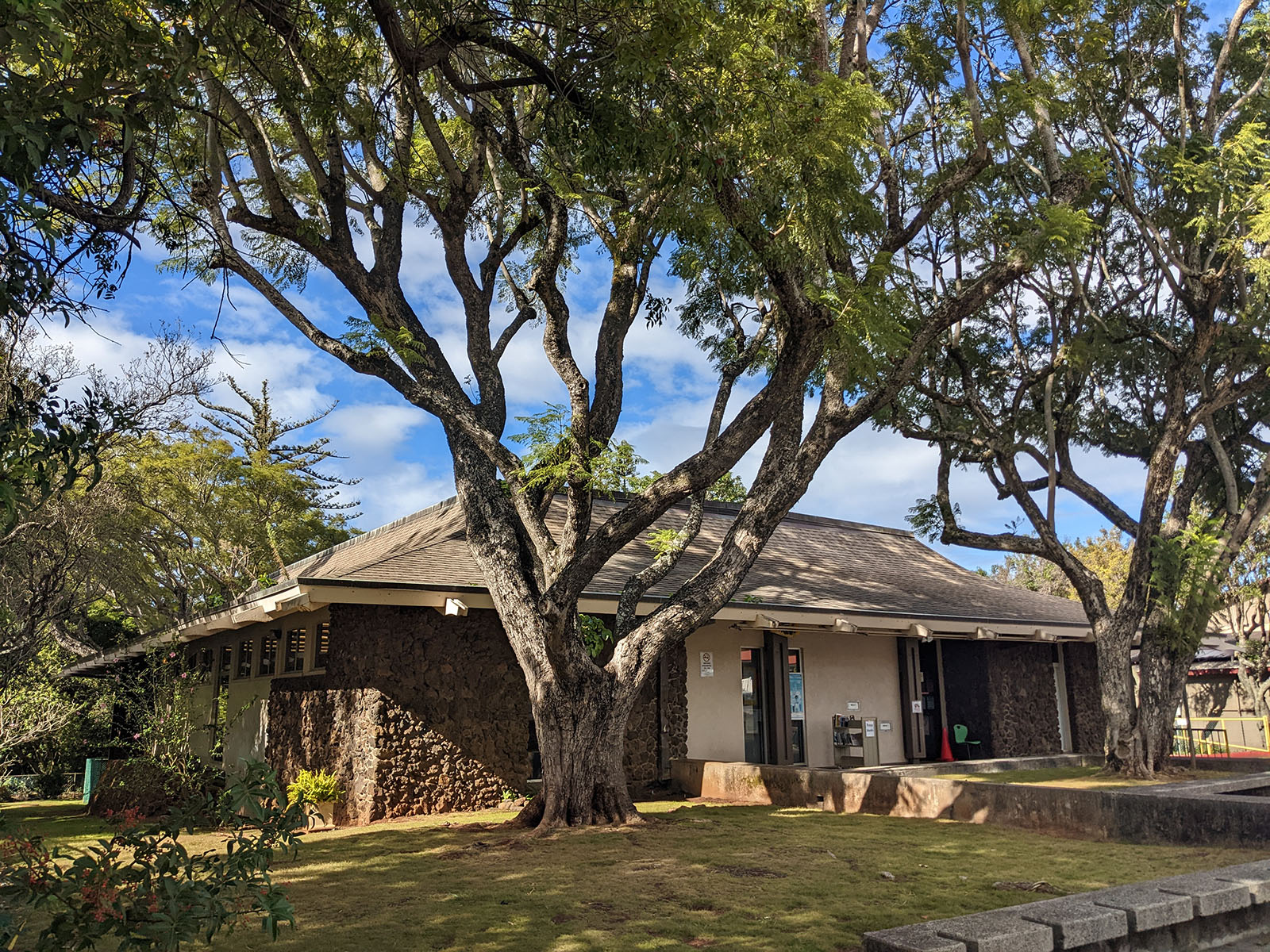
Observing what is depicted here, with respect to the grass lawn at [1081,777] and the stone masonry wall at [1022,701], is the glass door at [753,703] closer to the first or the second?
the grass lawn at [1081,777]

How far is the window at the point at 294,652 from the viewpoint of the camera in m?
13.5

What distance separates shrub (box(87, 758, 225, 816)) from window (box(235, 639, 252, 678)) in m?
1.84

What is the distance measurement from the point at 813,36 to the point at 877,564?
1204cm

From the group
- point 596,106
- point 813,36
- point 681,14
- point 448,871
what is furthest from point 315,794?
point 813,36

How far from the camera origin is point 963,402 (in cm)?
1458

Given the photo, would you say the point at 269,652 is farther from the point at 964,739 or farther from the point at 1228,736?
the point at 1228,736

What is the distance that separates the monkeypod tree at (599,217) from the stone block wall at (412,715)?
2.16 m

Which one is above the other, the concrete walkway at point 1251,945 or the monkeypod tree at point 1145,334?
the monkeypod tree at point 1145,334

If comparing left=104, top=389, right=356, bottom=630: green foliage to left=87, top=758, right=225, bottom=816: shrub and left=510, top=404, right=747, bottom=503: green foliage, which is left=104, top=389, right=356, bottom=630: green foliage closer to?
left=87, top=758, right=225, bottom=816: shrub

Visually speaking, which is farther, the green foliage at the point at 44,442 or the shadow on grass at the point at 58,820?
the shadow on grass at the point at 58,820

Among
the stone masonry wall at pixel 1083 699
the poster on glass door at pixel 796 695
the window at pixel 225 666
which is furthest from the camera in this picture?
the stone masonry wall at pixel 1083 699

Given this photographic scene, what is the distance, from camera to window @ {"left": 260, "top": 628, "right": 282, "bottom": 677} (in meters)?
14.4

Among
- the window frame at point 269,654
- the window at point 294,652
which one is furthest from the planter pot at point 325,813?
the window frame at point 269,654

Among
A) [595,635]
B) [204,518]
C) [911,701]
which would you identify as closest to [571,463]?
[595,635]
